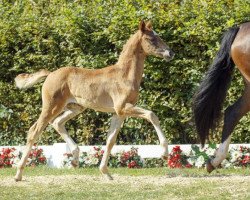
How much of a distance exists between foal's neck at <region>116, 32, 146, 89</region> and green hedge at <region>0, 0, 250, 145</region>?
2.26m

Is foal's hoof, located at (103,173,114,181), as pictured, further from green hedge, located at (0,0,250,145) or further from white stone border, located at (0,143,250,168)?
green hedge, located at (0,0,250,145)

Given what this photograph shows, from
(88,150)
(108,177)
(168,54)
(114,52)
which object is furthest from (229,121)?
(114,52)

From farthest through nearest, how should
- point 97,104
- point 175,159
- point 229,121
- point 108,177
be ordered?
point 175,159
point 97,104
point 108,177
point 229,121

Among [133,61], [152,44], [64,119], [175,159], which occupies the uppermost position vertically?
[152,44]

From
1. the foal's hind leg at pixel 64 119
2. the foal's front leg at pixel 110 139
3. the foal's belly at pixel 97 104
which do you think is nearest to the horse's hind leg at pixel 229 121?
the foal's front leg at pixel 110 139

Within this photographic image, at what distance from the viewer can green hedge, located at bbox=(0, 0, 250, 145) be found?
1282 centimetres

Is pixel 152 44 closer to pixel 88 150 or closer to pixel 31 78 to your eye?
pixel 31 78

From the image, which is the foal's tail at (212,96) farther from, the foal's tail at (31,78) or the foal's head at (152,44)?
the foal's tail at (31,78)

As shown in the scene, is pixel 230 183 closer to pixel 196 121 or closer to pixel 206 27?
pixel 196 121

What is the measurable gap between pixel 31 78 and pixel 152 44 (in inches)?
74.4

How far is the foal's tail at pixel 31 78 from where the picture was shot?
1108 cm

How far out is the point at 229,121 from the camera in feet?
31.7

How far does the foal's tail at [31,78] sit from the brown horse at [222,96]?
2428 millimetres

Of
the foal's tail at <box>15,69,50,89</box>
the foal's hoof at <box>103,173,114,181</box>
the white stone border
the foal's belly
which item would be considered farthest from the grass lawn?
the foal's tail at <box>15,69,50,89</box>
